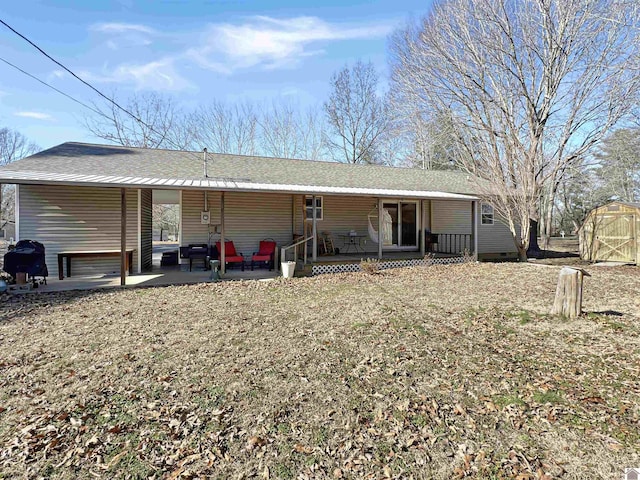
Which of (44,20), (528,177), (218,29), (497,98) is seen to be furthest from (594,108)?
(44,20)

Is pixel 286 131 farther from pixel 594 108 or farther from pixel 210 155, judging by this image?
pixel 594 108

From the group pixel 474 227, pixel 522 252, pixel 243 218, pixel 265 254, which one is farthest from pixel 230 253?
pixel 522 252

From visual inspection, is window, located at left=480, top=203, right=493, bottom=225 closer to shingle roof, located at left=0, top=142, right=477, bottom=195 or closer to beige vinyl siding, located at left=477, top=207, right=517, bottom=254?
beige vinyl siding, located at left=477, top=207, right=517, bottom=254

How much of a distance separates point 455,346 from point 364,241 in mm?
8837

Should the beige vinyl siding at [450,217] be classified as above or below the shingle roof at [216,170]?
below

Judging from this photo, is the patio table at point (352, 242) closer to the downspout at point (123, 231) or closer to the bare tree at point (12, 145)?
the downspout at point (123, 231)

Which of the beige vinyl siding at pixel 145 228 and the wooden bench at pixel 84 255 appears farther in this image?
the beige vinyl siding at pixel 145 228

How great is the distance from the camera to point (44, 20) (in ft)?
26.9

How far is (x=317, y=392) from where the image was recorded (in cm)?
340

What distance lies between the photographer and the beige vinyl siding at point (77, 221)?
932 cm

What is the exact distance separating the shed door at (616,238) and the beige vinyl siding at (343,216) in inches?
369

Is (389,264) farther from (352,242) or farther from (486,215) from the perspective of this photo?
(486,215)

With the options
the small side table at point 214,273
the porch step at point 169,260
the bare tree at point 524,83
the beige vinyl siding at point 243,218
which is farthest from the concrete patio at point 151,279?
the bare tree at point 524,83

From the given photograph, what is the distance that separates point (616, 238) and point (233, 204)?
584 inches
